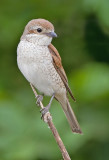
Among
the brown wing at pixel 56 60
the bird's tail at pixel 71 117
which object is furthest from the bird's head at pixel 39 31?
the bird's tail at pixel 71 117

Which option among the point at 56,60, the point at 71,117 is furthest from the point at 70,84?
the point at 56,60

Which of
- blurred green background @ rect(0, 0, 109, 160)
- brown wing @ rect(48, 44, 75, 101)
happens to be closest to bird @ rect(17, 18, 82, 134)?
brown wing @ rect(48, 44, 75, 101)

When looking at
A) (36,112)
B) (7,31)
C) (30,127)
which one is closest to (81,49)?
(7,31)

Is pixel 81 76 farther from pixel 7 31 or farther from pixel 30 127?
pixel 7 31

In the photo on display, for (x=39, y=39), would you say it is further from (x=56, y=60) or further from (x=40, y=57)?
(x=56, y=60)

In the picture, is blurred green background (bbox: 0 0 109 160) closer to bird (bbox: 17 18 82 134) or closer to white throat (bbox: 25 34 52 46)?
bird (bbox: 17 18 82 134)

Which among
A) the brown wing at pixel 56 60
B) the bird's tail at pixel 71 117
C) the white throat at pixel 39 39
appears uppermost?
the white throat at pixel 39 39

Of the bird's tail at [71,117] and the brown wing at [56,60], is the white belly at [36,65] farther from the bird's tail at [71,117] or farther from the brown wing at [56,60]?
the bird's tail at [71,117]
